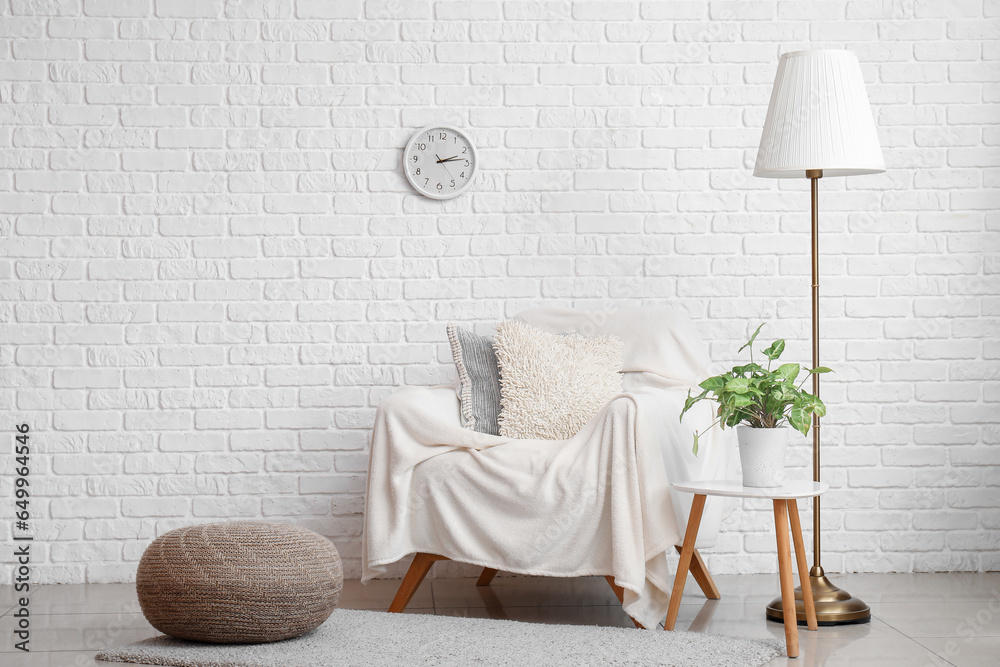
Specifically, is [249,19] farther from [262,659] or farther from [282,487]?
[262,659]

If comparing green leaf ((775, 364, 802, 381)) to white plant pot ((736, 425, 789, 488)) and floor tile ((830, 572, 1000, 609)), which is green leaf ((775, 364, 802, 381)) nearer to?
white plant pot ((736, 425, 789, 488))

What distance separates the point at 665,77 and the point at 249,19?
4.88 feet

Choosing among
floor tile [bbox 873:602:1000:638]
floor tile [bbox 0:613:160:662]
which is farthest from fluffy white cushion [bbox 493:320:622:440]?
floor tile [bbox 0:613:160:662]

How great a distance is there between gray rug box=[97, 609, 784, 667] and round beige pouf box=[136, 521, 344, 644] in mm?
53

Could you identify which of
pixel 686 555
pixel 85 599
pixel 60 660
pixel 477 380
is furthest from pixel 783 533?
pixel 85 599

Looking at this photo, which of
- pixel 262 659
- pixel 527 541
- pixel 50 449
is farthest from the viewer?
pixel 50 449

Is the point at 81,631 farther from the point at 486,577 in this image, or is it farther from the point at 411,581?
the point at 486,577

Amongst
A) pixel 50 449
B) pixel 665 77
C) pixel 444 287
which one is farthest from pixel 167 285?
pixel 665 77

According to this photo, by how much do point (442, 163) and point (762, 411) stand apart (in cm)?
150

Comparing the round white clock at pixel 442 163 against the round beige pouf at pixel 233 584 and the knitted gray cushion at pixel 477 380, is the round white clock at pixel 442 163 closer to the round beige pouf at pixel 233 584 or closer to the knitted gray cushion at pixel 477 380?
the knitted gray cushion at pixel 477 380

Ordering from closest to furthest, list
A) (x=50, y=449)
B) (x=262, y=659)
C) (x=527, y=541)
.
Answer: (x=262, y=659), (x=527, y=541), (x=50, y=449)

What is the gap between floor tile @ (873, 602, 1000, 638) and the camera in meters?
2.45

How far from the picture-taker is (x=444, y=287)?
3281 mm

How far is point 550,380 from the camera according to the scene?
9.11ft
